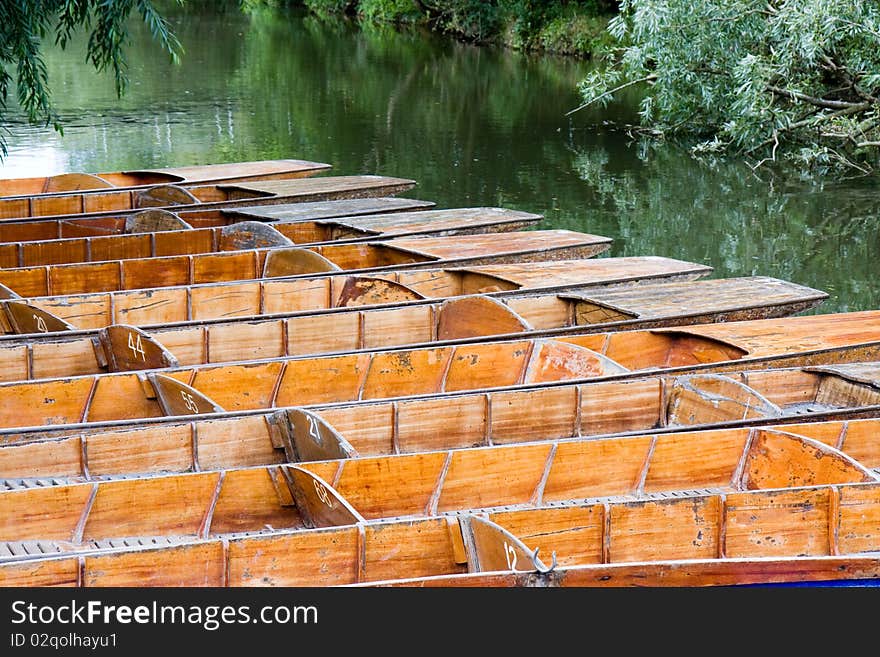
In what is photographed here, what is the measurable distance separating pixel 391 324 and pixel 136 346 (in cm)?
203

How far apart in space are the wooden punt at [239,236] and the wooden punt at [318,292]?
1.25m

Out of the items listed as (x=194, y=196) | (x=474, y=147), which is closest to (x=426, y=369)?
(x=194, y=196)

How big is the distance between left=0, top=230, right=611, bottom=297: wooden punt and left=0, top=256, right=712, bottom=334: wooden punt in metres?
0.21

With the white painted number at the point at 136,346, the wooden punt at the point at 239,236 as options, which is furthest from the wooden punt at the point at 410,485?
the wooden punt at the point at 239,236

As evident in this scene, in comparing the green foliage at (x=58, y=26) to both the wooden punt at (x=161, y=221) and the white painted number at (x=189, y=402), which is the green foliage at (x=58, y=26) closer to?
the wooden punt at (x=161, y=221)

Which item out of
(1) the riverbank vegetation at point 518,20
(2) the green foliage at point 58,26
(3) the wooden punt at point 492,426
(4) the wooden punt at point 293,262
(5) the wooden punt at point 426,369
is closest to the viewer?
(3) the wooden punt at point 492,426

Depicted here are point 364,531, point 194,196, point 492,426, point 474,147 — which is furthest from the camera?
point 474,147

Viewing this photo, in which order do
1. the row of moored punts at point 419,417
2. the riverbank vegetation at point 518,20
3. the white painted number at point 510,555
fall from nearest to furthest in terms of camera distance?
the white painted number at point 510,555 → the row of moored punts at point 419,417 → the riverbank vegetation at point 518,20

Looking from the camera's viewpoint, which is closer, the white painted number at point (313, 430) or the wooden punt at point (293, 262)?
the white painted number at point (313, 430)

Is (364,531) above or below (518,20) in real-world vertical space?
below

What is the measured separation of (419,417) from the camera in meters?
6.99

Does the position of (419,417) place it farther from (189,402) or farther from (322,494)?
(322,494)

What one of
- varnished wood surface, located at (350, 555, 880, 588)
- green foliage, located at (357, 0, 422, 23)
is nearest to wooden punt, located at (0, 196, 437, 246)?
varnished wood surface, located at (350, 555, 880, 588)

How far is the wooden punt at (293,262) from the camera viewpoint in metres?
9.84
